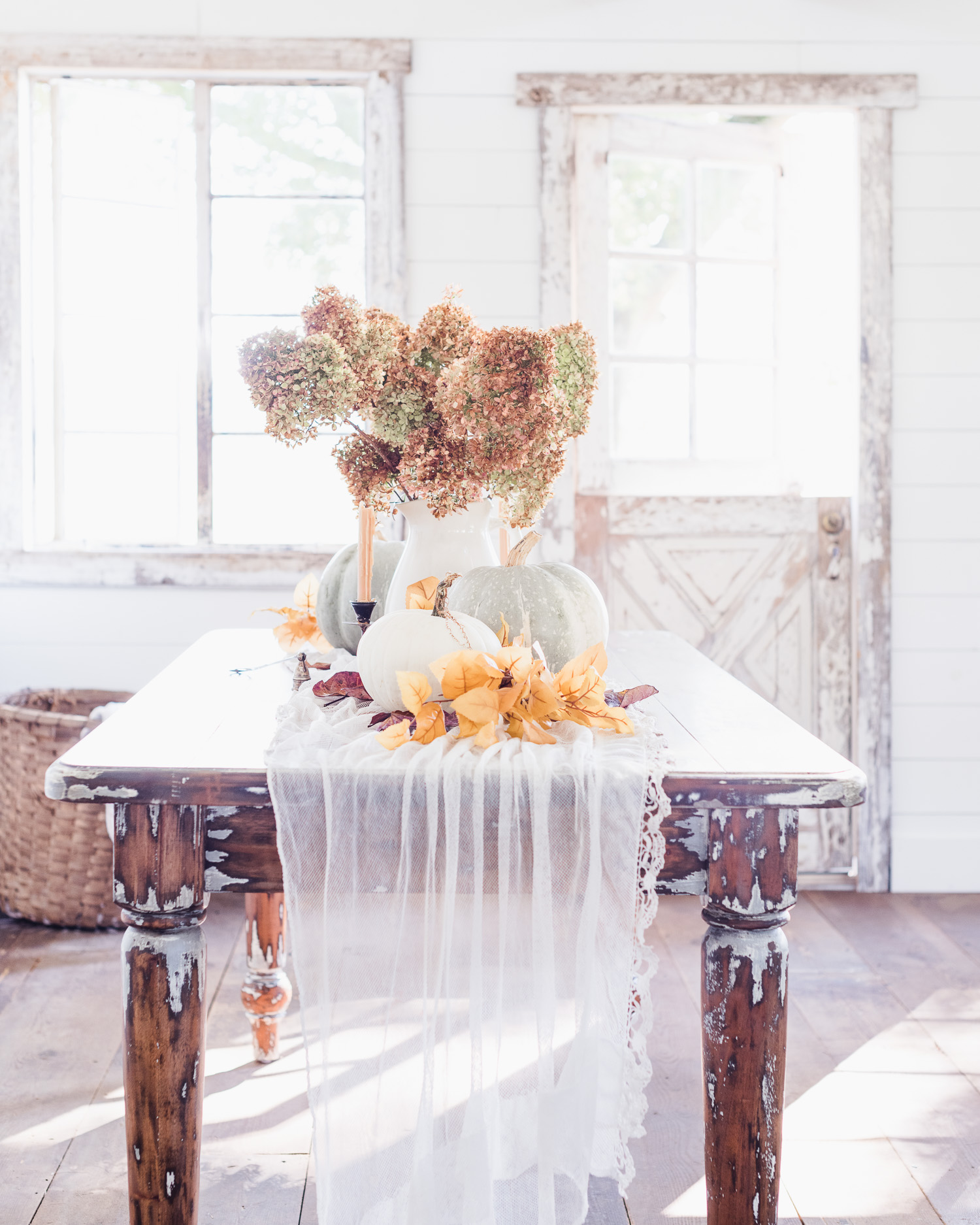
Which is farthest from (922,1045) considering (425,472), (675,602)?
(425,472)

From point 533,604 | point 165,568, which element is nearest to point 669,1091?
point 533,604

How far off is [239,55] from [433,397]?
2.09m

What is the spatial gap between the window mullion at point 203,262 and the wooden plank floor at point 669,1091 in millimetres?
1379

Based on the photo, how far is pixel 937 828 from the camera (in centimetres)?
326

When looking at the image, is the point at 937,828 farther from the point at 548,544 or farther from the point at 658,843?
the point at 658,843

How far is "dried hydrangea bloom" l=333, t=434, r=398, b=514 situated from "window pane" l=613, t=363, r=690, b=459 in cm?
192

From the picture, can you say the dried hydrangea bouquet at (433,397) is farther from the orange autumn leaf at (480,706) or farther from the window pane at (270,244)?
the window pane at (270,244)

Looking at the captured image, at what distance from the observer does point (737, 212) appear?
3.38m

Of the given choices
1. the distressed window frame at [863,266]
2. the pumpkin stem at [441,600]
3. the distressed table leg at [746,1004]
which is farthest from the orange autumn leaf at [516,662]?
the distressed window frame at [863,266]

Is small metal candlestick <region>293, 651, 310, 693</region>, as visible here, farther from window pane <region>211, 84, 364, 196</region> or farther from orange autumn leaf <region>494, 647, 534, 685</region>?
window pane <region>211, 84, 364, 196</region>

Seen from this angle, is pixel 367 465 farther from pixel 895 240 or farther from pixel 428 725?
pixel 895 240

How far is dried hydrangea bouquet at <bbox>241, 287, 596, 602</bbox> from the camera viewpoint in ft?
4.55

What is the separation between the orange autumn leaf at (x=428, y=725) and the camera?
119cm

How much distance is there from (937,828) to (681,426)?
54.7 inches
